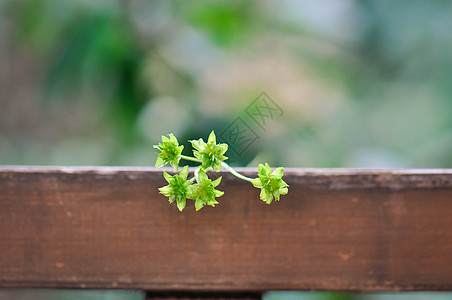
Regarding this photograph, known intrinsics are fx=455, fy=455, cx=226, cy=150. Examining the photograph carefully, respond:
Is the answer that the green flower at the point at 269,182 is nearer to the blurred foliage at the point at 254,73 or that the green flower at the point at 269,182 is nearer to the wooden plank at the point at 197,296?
the wooden plank at the point at 197,296

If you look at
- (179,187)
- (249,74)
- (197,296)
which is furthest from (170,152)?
(249,74)

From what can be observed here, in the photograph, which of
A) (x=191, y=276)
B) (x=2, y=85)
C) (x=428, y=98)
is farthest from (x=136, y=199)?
(x=2, y=85)

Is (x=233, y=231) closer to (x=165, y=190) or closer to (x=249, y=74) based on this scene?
(x=165, y=190)

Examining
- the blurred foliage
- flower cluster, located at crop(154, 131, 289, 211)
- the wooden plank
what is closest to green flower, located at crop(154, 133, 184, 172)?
flower cluster, located at crop(154, 131, 289, 211)

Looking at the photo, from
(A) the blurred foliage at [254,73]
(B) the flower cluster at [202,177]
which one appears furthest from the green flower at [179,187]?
(A) the blurred foliage at [254,73]

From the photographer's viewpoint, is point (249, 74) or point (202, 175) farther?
point (249, 74)

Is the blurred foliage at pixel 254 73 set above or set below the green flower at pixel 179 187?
above
